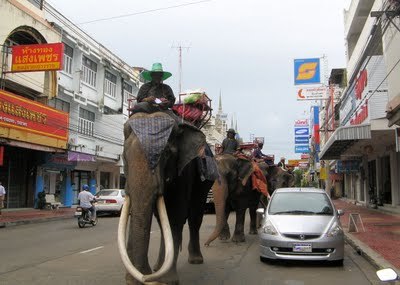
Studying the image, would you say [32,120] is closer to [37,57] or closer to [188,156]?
[37,57]

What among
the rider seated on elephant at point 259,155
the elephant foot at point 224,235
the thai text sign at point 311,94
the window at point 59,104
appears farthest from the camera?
the thai text sign at point 311,94

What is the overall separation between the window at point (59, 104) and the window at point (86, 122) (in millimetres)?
1970

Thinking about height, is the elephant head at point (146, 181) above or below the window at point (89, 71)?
below

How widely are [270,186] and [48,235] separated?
Answer: 24.6 ft

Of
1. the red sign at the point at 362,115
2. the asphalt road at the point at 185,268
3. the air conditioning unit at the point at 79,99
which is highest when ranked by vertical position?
the air conditioning unit at the point at 79,99

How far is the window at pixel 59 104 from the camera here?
103 feet

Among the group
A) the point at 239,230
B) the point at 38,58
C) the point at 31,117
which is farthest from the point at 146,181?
the point at 31,117

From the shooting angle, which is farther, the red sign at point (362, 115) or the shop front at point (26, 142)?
the shop front at point (26, 142)

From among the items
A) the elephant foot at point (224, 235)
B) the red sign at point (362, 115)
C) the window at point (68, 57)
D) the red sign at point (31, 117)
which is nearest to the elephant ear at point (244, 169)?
the elephant foot at point (224, 235)

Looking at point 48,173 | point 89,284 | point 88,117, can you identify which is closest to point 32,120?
point 48,173

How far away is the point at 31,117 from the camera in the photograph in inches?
1028

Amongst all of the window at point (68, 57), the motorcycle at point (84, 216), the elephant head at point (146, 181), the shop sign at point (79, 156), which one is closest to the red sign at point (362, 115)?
the motorcycle at point (84, 216)

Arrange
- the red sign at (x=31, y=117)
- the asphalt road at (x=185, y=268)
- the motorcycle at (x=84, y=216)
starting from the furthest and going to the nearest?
the red sign at (x=31, y=117)
the motorcycle at (x=84, y=216)
the asphalt road at (x=185, y=268)

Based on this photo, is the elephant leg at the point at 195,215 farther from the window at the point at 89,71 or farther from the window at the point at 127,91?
the window at the point at 127,91
